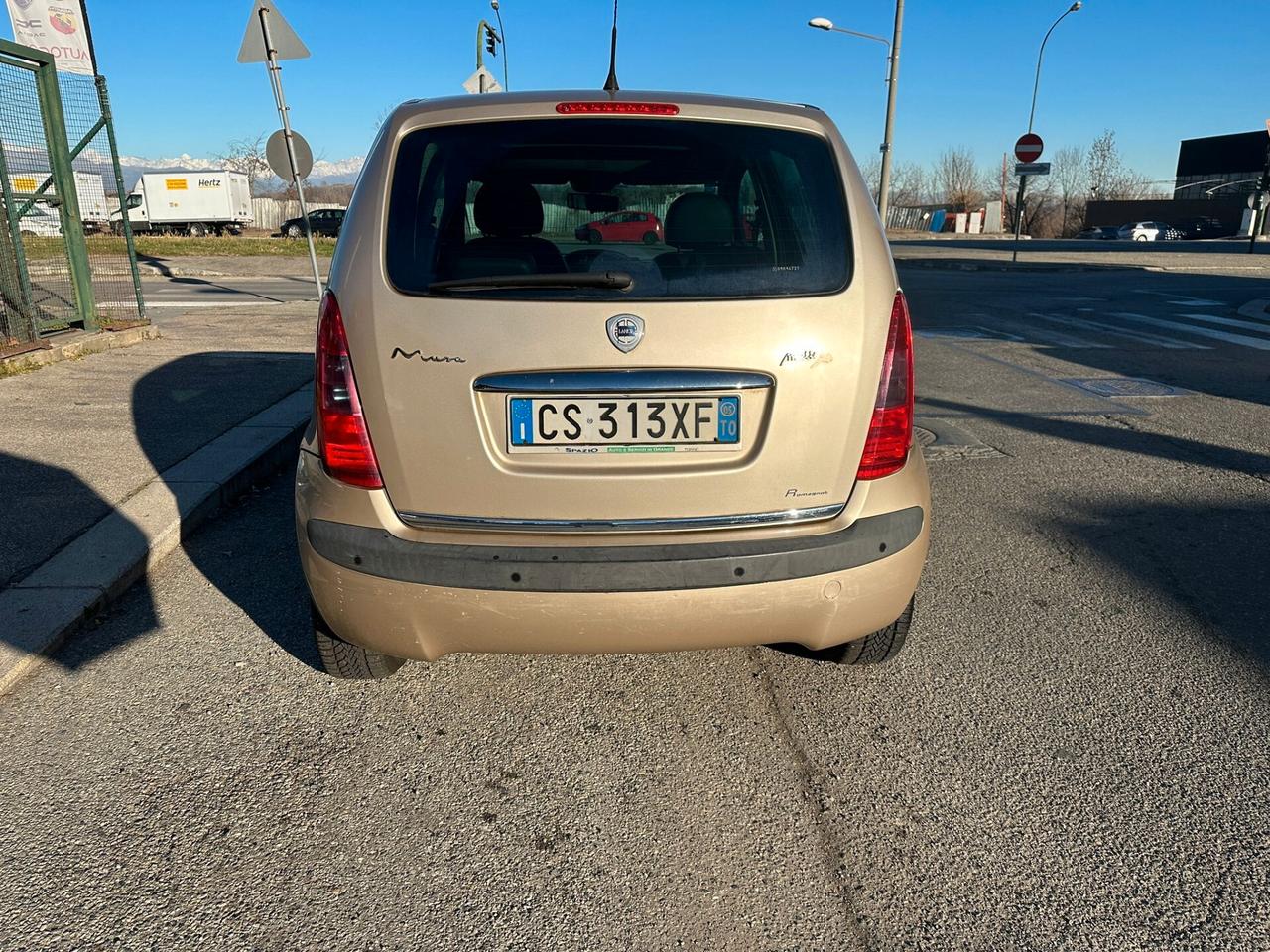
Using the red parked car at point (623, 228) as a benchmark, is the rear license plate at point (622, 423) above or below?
below

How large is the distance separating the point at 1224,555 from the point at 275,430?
5.06m

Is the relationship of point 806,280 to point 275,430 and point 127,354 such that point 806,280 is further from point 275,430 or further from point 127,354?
point 127,354

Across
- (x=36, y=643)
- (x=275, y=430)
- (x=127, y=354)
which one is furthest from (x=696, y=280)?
(x=127, y=354)

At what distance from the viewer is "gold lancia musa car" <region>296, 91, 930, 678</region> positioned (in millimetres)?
2361

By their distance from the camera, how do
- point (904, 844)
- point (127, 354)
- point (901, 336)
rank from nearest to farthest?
point (904, 844)
point (901, 336)
point (127, 354)

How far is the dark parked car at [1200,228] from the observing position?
54750 mm

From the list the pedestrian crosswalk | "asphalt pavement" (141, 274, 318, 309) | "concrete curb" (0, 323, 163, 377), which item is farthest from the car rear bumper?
"asphalt pavement" (141, 274, 318, 309)

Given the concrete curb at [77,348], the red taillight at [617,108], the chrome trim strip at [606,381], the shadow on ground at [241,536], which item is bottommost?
the shadow on ground at [241,536]

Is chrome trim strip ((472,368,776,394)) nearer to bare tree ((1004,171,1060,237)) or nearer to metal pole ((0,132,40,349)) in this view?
metal pole ((0,132,40,349))

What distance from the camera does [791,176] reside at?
262cm

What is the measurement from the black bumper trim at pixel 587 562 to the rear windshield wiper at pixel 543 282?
2.16 feet

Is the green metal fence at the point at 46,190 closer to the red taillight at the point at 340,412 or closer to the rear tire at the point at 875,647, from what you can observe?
the red taillight at the point at 340,412

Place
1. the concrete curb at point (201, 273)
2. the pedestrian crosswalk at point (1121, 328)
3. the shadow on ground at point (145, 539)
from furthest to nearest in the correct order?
A: the concrete curb at point (201, 273) → the pedestrian crosswalk at point (1121, 328) → the shadow on ground at point (145, 539)

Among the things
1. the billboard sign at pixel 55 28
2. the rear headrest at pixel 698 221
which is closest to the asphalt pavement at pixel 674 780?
the rear headrest at pixel 698 221
